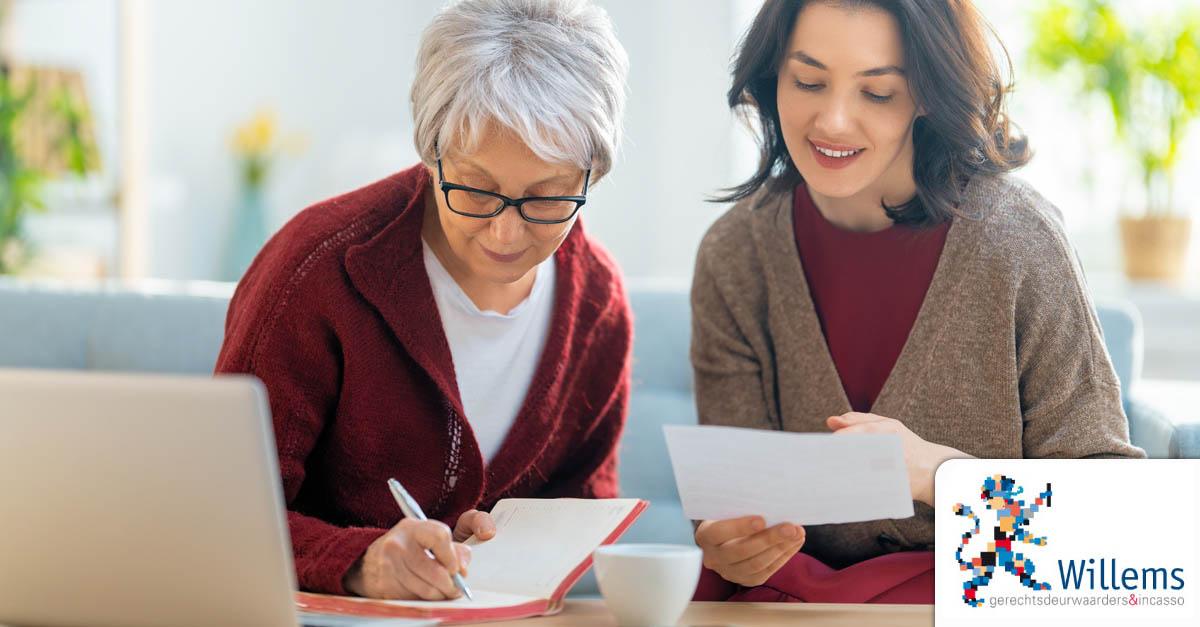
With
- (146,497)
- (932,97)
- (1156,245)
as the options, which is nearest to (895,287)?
(932,97)

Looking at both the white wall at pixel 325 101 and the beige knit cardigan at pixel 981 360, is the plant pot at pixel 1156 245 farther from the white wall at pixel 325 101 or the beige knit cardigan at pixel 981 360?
the beige knit cardigan at pixel 981 360

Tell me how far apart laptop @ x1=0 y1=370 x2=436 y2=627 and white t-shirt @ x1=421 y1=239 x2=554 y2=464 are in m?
0.60

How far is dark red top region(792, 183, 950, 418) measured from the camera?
4.51 ft

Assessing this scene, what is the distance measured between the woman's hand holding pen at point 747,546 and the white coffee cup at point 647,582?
19cm

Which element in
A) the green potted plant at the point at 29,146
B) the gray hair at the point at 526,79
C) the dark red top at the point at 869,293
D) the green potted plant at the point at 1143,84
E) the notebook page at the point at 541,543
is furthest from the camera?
the green potted plant at the point at 29,146

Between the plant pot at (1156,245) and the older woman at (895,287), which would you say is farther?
the plant pot at (1156,245)

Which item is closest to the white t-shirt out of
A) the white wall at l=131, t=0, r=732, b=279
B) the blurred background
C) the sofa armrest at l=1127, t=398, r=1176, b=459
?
the sofa armrest at l=1127, t=398, r=1176, b=459

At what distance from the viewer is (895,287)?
138cm

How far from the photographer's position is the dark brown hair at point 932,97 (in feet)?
4.09

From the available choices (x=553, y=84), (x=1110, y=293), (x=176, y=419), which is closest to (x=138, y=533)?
(x=176, y=419)

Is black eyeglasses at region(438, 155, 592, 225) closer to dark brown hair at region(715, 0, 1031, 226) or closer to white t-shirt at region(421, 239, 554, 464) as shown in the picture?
white t-shirt at region(421, 239, 554, 464)

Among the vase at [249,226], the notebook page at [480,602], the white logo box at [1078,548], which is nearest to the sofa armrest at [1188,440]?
the white logo box at [1078,548]

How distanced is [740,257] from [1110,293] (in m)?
1.93

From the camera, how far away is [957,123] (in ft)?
4.16
